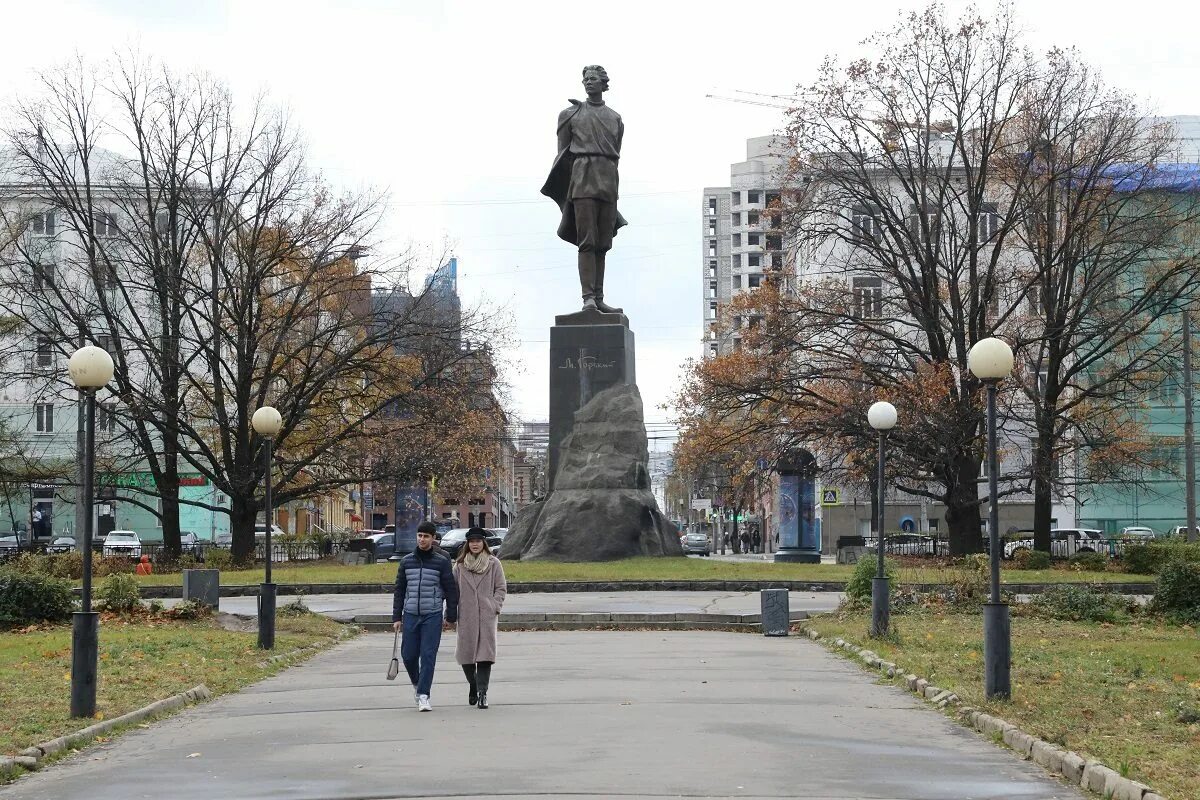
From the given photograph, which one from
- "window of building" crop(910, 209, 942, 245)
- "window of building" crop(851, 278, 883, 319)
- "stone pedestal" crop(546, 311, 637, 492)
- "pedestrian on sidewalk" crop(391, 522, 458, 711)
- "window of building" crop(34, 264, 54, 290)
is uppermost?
"window of building" crop(910, 209, 942, 245)

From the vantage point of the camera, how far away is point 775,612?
21.8 m

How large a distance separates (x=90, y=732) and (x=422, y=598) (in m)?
3.10

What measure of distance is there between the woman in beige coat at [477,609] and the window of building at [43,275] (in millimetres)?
29337

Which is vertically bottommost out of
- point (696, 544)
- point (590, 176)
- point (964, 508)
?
point (696, 544)

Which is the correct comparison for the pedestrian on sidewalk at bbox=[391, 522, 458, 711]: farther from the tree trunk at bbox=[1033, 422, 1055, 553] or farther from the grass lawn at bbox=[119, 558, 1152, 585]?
the tree trunk at bbox=[1033, 422, 1055, 553]

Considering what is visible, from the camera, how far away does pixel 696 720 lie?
11.9 m

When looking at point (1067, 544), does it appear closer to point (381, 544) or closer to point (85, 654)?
point (381, 544)

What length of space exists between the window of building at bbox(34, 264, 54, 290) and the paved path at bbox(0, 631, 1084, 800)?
87.3ft

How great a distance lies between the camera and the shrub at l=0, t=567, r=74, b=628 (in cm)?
2234

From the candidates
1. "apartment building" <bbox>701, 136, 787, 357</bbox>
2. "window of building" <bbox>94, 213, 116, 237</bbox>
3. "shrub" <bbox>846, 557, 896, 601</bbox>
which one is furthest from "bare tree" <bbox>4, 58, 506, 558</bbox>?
"apartment building" <bbox>701, 136, 787, 357</bbox>

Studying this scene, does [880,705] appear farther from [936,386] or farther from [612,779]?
[936,386]

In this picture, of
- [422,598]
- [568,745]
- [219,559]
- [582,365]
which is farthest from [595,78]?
[568,745]

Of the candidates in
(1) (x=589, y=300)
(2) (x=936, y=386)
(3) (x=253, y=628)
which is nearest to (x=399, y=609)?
(3) (x=253, y=628)

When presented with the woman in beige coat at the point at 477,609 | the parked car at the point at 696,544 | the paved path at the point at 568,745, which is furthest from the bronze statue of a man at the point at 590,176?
the parked car at the point at 696,544
